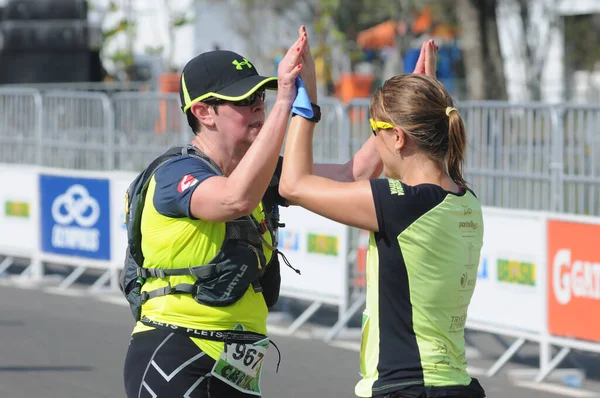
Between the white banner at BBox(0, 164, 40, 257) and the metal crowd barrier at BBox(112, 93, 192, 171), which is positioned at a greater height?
the metal crowd barrier at BBox(112, 93, 192, 171)

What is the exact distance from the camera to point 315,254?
10328 mm

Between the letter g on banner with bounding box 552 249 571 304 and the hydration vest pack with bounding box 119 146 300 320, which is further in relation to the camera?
the letter g on banner with bounding box 552 249 571 304

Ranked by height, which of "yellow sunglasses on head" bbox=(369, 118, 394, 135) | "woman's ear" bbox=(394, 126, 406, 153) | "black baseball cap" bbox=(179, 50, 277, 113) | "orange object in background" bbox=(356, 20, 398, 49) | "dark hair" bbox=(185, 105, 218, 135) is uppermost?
"orange object in background" bbox=(356, 20, 398, 49)

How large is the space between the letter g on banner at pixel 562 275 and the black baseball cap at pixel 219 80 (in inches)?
197

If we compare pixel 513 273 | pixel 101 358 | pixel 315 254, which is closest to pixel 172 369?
pixel 513 273

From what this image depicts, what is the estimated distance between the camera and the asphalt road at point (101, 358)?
8.11 metres

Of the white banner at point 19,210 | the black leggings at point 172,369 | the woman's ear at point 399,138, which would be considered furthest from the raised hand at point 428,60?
the white banner at point 19,210

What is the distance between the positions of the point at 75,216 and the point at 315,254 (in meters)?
3.28

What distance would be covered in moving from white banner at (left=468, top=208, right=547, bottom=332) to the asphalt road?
47cm

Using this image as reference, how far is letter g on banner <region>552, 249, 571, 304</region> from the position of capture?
8.30m

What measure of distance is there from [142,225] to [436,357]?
1061mm

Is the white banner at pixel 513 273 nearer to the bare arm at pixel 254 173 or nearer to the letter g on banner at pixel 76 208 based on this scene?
the letter g on banner at pixel 76 208

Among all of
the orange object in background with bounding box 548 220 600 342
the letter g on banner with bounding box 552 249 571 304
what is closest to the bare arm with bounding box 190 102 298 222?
the orange object in background with bounding box 548 220 600 342

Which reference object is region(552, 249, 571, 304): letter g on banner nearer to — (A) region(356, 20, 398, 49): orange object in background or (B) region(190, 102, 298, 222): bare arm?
(B) region(190, 102, 298, 222): bare arm
